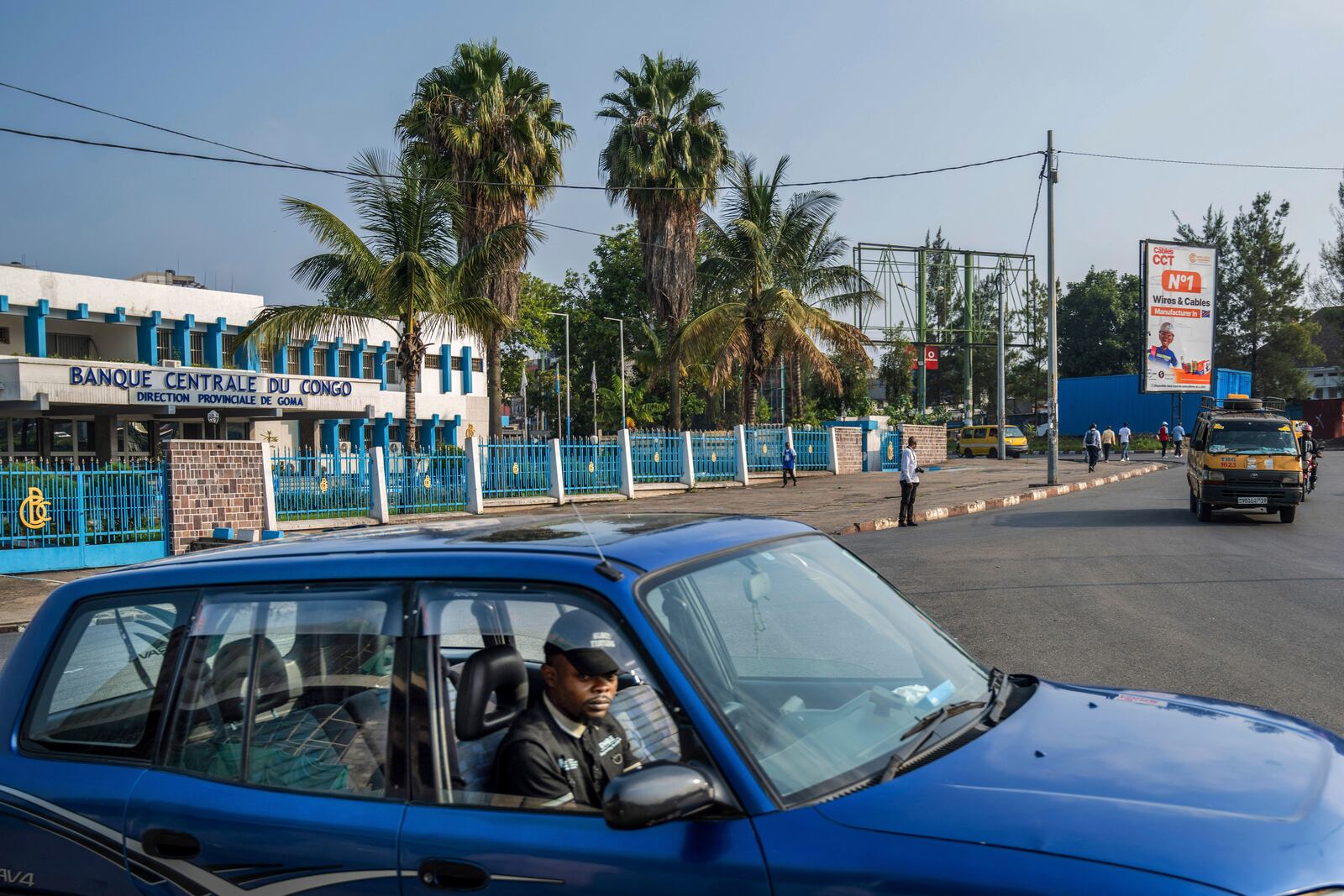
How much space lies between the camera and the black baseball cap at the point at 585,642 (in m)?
2.64

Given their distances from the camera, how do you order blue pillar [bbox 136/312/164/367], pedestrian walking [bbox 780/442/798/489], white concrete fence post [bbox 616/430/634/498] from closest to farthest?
white concrete fence post [bbox 616/430/634/498]
pedestrian walking [bbox 780/442/798/489]
blue pillar [bbox 136/312/164/367]

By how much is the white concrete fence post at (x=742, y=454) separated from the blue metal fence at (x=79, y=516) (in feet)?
56.5

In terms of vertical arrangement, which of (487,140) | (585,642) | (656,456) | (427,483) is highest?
(487,140)

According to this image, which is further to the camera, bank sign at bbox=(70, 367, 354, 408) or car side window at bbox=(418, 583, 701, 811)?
bank sign at bbox=(70, 367, 354, 408)

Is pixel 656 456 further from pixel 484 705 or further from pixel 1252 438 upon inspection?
pixel 484 705

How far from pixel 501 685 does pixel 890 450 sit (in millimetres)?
37323

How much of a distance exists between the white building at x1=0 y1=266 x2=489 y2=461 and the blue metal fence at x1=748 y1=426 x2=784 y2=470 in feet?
38.2

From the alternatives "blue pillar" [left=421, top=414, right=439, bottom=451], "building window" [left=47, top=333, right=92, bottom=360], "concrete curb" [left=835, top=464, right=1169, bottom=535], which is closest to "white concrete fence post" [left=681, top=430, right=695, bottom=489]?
"concrete curb" [left=835, top=464, right=1169, bottom=535]

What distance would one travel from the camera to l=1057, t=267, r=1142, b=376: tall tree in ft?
273

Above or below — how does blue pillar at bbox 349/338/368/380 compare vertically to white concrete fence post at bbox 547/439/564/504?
above

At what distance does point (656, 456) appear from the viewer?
2953 cm

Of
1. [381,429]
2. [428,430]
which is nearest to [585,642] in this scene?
[381,429]

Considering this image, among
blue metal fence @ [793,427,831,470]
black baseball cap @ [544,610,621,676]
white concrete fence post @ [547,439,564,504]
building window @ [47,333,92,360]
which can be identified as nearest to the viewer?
black baseball cap @ [544,610,621,676]

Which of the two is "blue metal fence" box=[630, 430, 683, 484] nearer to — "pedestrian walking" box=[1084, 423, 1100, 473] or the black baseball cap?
"pedestrian walking" box=[1084, 423, 1100, 473]
